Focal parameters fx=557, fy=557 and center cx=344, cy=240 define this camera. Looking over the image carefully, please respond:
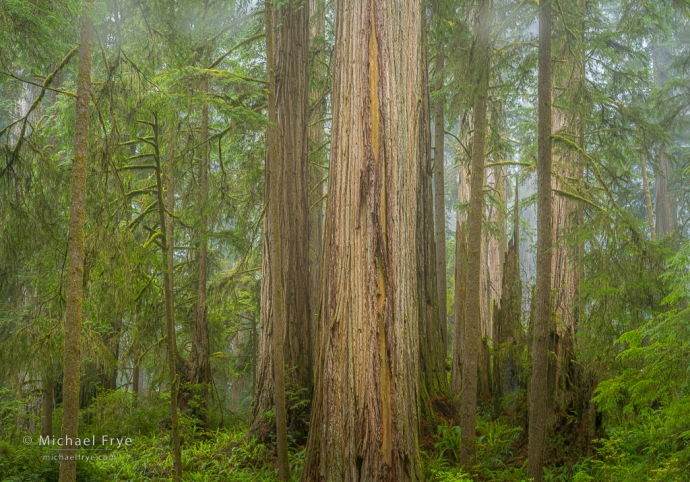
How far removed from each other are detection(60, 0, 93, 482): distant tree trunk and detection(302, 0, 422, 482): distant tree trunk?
2.10 metres

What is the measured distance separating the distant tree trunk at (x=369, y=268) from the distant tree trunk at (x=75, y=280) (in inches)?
82.6

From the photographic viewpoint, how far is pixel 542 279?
19.6 feet

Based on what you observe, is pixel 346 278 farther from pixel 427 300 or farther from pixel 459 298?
pixel 459 298

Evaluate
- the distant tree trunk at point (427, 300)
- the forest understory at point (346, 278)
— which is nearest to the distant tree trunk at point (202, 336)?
the forest understory at point (346, 278)

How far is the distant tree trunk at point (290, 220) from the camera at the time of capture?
783 cm

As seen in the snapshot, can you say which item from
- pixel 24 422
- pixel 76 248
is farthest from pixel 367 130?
pixel 24 422

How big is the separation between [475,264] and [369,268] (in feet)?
5.41

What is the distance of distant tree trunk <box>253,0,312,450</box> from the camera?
783cm

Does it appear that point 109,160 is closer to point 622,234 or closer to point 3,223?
A: point 3,223

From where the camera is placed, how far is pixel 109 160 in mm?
5695

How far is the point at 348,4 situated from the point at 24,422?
39.3 ft

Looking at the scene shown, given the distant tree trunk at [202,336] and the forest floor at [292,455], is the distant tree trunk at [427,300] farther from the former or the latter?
the distant tree trunk at [202,336]

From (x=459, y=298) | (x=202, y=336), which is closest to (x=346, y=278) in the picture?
(x=459, y=298)

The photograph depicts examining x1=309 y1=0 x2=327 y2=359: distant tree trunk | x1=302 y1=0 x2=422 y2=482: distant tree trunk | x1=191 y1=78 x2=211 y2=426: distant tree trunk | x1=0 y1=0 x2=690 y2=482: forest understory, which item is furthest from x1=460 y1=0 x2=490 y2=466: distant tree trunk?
x1=191 y1=78 x2=211 y2=426: distant tree trunk
